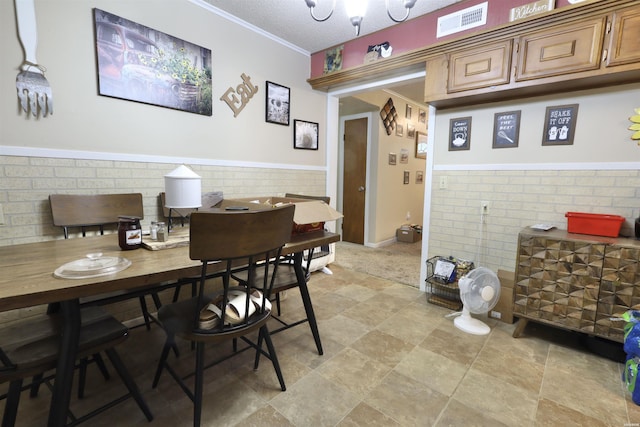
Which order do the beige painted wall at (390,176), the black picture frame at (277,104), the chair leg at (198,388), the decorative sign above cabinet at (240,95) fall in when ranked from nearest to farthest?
the chair leg at (198,388) → the decorative sign above cabinet at (240,95) → the black picture frame at (277,104) → the beige painted wall at (390,176)

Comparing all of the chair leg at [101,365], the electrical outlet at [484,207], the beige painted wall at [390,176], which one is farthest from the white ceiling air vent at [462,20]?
the chair leg at [101,365]

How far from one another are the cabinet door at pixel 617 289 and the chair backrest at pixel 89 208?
305cm

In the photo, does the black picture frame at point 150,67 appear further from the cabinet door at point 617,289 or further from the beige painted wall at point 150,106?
the cabinet door at point 617,289

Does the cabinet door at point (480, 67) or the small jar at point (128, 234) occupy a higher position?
the cabinet door at point (480, 67)

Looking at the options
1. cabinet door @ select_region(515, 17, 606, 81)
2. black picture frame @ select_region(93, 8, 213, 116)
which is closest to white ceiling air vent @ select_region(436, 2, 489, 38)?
cabinet door @ select_region(515, 17, 606, 81)

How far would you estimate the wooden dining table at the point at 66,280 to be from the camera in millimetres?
867

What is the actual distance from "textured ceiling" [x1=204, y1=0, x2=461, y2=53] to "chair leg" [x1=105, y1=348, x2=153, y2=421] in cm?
269

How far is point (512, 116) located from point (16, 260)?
3.19 meters

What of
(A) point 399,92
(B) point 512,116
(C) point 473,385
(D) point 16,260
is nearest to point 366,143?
(A) point 399,92

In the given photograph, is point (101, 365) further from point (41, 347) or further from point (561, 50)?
point (561, 50)

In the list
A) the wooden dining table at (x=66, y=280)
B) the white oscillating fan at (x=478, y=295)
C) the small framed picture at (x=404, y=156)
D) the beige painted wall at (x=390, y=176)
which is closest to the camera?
the wooden dining table at (x=66, y=280)

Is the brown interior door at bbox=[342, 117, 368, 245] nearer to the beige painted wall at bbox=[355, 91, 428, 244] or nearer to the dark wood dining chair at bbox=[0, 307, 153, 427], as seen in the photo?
the beige painted wall at bbox=[355, 91, 428, 244]

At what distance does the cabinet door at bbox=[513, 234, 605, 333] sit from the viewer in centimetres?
179

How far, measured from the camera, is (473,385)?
1.59 meters
